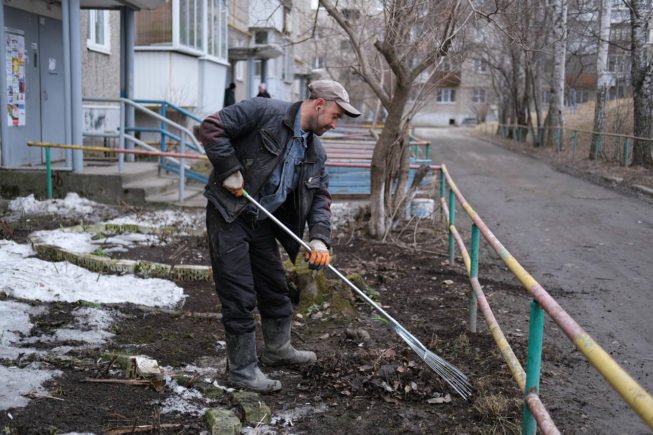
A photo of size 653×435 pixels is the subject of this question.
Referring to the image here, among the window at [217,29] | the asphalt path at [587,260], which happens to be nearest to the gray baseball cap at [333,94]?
the asphalt path at [587,260]

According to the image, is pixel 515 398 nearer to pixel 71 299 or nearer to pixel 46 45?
pixel 71 299

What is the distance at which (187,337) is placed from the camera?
5168 millimetres

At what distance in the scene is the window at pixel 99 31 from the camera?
49.1ft

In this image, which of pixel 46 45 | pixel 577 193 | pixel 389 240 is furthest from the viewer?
pixel 577 193

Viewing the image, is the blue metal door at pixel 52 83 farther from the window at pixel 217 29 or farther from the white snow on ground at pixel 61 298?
the window at pixel 217 29

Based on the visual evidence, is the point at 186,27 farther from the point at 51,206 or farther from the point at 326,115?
the point at 326,115

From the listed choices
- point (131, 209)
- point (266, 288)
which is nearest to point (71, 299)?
point (266, 288)

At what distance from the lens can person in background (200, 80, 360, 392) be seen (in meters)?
4.10

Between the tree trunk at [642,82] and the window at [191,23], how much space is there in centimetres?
1073

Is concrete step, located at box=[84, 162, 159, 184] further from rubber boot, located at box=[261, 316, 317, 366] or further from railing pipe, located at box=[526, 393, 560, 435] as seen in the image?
railing pipe, located at box=[526, 393, 560, 435]

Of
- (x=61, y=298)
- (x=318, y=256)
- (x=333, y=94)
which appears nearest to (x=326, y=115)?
(x=333, y=94)

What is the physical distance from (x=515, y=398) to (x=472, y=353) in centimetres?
92

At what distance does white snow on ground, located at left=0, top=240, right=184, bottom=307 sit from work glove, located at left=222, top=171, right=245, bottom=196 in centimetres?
225

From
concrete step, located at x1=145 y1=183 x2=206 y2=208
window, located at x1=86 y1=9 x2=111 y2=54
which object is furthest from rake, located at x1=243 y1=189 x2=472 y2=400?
window, located at x1=86 y1=9 x2=111 y2=54
